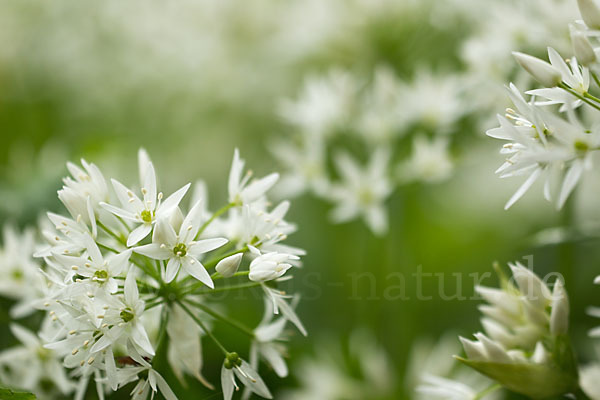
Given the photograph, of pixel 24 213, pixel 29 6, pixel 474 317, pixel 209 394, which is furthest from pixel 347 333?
pixel 29 6

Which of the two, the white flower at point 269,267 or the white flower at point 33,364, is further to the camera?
the white flower at point 33,364

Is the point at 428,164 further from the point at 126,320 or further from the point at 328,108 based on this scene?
the point at 126,320

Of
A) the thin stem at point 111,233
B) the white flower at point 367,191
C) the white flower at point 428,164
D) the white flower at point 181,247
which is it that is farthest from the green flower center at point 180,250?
the white flower at point 428,164

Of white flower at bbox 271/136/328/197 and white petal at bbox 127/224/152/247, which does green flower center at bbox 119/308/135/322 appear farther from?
white flower at bbox 271/136/328/197

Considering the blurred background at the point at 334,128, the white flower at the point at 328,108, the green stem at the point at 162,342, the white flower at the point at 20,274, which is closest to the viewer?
the green stem at the point at 162,342

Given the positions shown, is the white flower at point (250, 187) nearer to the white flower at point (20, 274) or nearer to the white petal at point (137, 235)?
the white petal at point (137, 235)

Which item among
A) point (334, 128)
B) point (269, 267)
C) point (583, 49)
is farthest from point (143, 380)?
point (334, 128)

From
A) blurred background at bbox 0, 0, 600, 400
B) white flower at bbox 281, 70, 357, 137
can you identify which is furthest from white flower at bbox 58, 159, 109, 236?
white flower at bbox 281, 70, 357, 137
